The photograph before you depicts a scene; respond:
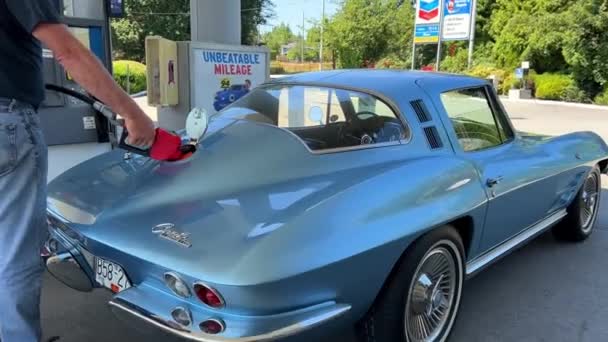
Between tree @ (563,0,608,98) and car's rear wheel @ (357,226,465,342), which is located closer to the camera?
car's rear wheel @ (357,226,465,342)

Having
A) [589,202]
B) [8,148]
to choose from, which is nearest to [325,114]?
[8,148]

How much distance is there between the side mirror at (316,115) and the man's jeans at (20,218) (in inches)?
61.3

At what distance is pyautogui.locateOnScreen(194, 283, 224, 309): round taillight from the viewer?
188 cm

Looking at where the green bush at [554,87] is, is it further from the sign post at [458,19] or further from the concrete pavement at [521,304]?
the concrete pavement at [521,304]

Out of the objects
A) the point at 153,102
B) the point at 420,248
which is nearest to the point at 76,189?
the point at 420,248

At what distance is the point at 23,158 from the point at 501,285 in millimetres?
2993

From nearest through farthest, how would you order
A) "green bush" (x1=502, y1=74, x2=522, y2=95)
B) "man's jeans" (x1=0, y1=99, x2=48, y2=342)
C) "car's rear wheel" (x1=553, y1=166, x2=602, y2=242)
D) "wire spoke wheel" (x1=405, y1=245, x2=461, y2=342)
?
"man's jeans" (x1=0, y1=99, x2=48, y2=342)
"wire spoke wheel" (x1=405, y1=245, x2=461, y2=342)
"car's rear wheel" (x1=553, y1=166, x2=602, y2=242)
"green bush" (x1=502, y1=74, x2=522, y2=95)

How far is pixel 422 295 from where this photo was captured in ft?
8.34

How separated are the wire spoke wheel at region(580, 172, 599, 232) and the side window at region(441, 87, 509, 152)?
136 cm

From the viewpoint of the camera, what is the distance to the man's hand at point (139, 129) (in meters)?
1.99

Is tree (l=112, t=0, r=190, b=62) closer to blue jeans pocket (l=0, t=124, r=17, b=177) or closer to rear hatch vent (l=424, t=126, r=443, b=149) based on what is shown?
rear hatch vent (l=424, t=126, r=443, b=149)

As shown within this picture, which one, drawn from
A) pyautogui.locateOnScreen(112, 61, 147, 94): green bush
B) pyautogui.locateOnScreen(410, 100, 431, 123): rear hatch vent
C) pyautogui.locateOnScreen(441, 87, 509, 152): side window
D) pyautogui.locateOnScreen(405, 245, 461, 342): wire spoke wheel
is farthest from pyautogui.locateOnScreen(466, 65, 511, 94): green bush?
pyautogui.locateOnScreen(405, 245, 461, 342): wire spoke wheel

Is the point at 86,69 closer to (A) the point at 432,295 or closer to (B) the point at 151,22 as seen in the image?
(A) the point at 432,295

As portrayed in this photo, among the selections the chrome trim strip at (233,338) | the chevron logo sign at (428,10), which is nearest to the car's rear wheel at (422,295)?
the chrome trim strip at (233,338)
